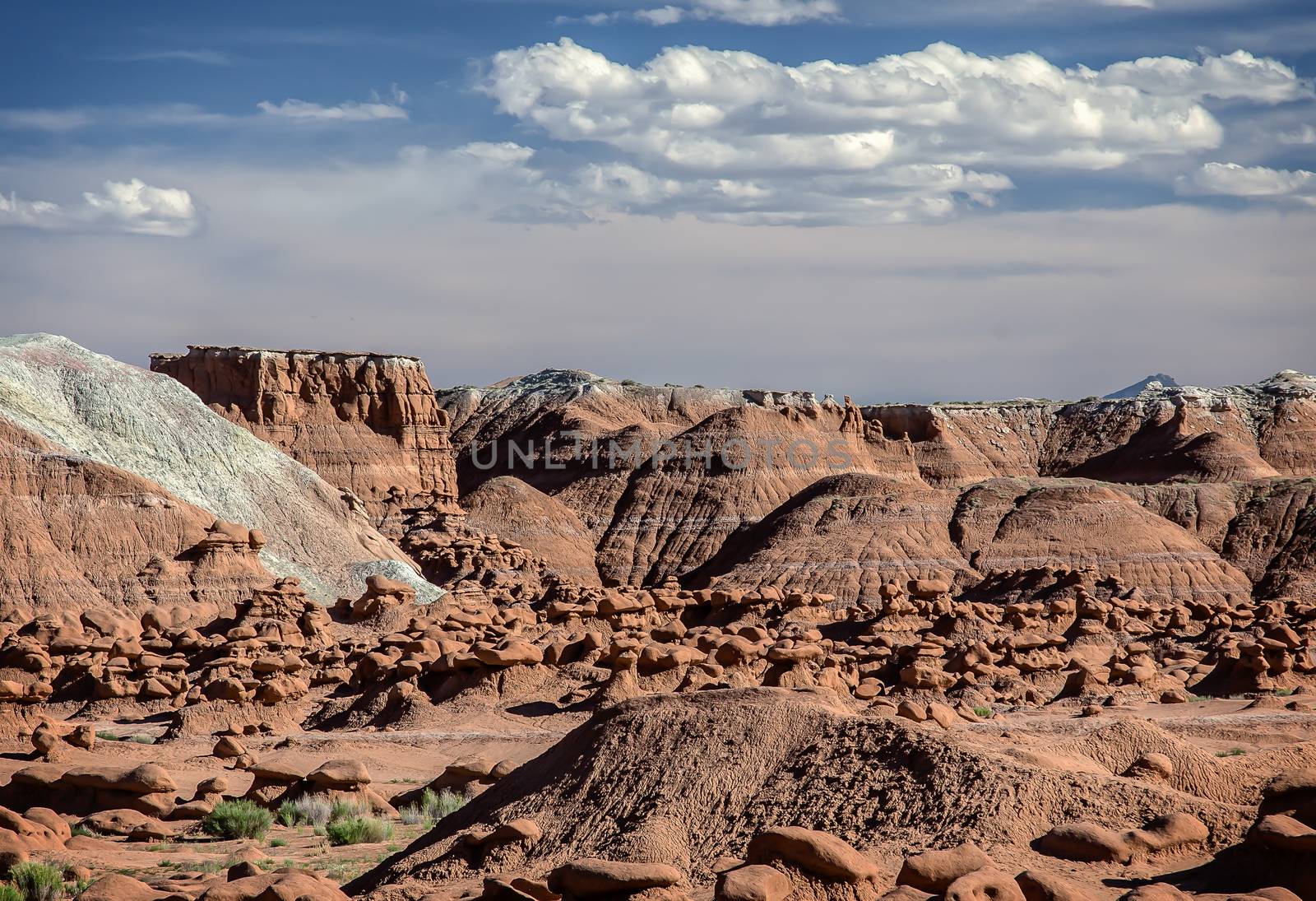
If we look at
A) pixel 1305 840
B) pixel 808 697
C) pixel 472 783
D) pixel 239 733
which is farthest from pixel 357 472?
pixel 1305 840

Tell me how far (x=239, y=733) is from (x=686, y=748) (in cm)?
1685

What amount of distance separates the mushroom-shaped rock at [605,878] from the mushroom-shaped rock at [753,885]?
1.72 ft

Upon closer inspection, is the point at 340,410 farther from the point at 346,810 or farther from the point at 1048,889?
the point at 1048,889

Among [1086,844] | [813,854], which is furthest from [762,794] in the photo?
[1086,844]

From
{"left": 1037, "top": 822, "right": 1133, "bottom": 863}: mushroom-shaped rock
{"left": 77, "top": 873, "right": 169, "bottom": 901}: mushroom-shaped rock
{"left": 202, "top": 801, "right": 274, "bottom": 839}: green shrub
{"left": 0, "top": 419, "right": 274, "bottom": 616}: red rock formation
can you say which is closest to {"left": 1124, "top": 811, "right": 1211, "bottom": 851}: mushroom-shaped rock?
{"left": 1037, "top": 822, "right": 1133, "bottom": 863}: mushroom-shaped rock

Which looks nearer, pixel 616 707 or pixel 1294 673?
pixel 616 707

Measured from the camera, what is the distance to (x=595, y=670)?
2998 cm

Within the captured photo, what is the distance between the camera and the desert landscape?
13250mm

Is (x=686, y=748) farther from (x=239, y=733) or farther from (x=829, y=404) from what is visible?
(x=829, y=404)

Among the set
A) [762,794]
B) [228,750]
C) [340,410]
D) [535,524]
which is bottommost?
[535,524]

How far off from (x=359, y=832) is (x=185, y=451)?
42470 mm

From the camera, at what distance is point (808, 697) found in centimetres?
1587
